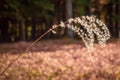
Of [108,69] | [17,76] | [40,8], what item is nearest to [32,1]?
[40,8]

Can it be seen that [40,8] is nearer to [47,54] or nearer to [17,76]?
[47,54]

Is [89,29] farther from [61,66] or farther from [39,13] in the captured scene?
[39,13]

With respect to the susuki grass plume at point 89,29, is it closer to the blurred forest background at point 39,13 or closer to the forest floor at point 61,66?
the forest floor at point 61,66

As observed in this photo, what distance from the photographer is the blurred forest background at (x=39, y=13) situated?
75.9 feet

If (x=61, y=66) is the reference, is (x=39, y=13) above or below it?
above

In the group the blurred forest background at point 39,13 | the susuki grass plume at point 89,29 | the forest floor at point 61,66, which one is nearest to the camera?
the susuki grass plume at point 89,29

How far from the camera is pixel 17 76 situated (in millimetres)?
9492

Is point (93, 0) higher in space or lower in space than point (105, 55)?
higher

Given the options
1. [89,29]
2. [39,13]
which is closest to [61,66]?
[89,29]

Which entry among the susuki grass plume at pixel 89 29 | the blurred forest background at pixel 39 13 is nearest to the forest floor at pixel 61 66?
the susuki grass plume at pixel 89 29

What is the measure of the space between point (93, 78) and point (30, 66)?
2.11 metres

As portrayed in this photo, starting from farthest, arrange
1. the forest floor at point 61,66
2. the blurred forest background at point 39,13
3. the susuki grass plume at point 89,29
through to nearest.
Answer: the blurred forest background at point 39,13 < the forest floor at point 61,66 < the susuki grass plume at point 89,29

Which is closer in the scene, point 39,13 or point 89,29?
point 89,29

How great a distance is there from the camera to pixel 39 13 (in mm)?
25750
